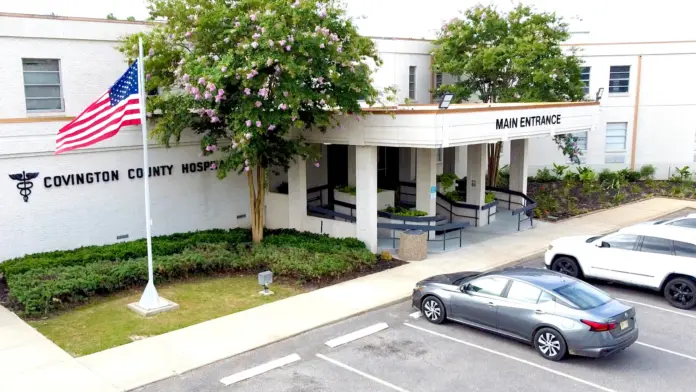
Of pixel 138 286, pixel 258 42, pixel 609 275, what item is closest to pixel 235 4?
pixel 258 42

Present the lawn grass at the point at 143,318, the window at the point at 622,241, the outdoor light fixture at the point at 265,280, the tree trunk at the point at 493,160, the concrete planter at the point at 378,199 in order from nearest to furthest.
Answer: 1. the lawn grass at the point at 143,318
2. the outdoor light fixture at the point at 265,280
3. the window at the point at 622,241
4. the concrete planter at the point at 378,199
5. the tree trunk at the point at 493,160

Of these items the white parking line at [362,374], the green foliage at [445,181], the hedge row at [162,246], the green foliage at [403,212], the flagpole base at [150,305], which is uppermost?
the green foliage at [445,181]

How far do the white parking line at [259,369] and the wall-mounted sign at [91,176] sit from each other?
8.09 metres

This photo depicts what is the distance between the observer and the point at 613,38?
32.3 meters

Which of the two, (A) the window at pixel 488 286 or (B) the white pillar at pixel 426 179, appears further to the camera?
(B) the white pillar at pixel 426 179

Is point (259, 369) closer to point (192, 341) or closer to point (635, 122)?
point (192, 341)

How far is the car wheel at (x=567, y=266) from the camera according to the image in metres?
15.7

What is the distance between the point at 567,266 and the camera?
15.9m

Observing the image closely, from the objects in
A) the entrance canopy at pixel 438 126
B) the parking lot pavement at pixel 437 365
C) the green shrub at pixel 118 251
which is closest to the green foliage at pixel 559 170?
the entrance canopy at pixel 438 126

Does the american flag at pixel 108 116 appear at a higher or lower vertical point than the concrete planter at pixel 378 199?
higher

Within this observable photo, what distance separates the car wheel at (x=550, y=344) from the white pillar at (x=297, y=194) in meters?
10.0

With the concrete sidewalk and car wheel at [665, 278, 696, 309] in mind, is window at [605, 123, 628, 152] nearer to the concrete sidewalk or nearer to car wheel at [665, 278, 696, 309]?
the concrete sidewalk

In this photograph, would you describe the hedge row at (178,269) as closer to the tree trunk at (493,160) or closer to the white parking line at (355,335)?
the white parking line at (355,335)

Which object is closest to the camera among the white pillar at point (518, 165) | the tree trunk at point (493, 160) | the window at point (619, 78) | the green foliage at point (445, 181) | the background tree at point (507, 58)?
the white pillar at point (518, 165)
